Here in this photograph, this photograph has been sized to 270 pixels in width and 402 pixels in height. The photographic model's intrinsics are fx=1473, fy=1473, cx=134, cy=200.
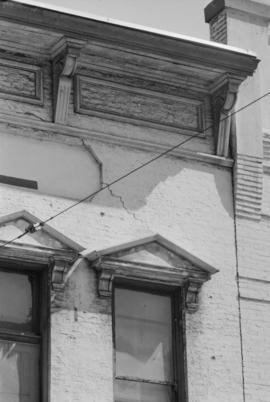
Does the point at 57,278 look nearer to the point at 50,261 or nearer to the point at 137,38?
the point at 50,261

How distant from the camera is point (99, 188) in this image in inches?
722

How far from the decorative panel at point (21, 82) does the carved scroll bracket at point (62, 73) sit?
0.67 feet

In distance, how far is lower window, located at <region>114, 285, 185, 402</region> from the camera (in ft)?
58.5

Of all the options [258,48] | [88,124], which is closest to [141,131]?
[88,124]

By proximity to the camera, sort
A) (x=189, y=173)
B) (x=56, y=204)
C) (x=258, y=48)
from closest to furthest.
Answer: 1. (x=56, y=204)
2. (x=189, y=173)
3. (x=258, y=48)

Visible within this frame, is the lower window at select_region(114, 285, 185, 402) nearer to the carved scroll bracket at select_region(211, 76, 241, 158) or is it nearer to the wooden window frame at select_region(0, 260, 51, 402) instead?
the wooden window frame at select_region(0, 260, 51, 402)

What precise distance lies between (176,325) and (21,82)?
359 centimetres

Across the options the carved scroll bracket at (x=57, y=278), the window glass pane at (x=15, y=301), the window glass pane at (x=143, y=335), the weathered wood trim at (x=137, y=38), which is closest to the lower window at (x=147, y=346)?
the window glass pane at (x=143, y=335)

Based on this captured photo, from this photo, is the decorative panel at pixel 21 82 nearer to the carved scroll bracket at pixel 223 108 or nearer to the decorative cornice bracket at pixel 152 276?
the decorative cornice bracket at pixel 152 276

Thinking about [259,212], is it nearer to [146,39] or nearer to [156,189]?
[156,189]

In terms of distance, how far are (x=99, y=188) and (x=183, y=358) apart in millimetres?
2348

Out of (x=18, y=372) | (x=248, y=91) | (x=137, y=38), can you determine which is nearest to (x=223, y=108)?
(x=248, y=91)

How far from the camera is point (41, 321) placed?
1756cm

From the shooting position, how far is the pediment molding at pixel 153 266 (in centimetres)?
1781
